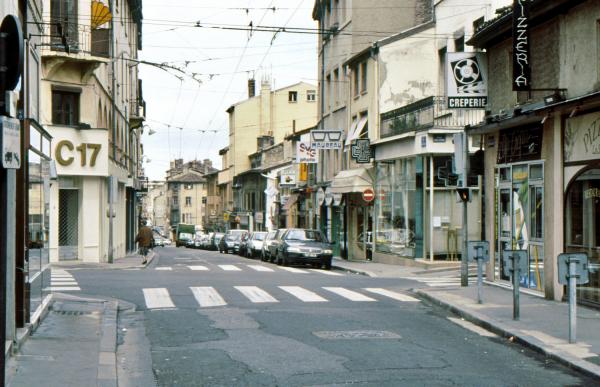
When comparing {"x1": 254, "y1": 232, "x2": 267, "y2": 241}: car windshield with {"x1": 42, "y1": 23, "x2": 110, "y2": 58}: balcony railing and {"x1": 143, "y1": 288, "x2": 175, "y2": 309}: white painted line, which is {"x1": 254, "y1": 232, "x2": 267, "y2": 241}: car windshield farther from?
{"x1": 143, "y1": 288, "x2": 175, "y2": 309}: white painted line

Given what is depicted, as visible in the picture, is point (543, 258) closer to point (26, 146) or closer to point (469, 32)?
point (26, 146)

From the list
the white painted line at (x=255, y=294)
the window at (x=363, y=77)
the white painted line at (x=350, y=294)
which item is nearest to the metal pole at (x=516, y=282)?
the white painted line at (x=350, y=294)

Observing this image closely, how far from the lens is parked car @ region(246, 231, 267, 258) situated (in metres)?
41.6

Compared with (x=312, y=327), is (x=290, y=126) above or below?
above

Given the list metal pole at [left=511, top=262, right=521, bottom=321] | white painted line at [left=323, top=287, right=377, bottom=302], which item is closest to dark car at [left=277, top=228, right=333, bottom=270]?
white painted line at [left=323, top=287, right=377, bottom=302]

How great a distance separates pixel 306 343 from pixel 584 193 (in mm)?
6601

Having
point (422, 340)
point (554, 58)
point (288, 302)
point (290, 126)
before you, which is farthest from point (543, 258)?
point (290, 126)

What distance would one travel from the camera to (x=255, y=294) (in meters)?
17.3

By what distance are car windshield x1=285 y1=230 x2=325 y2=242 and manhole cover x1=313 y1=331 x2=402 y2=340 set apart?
1967 cm

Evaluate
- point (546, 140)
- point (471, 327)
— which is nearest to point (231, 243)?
point (546, 140)

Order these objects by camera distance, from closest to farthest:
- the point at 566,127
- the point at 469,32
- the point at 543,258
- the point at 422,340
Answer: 1. the point at 422,340
2. the point at 566,127
3. the point at 543,258
4. the point at 469,32

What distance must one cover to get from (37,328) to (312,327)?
3.98 m

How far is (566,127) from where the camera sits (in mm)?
15266

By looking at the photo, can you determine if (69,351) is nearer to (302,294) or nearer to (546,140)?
(302,294)
